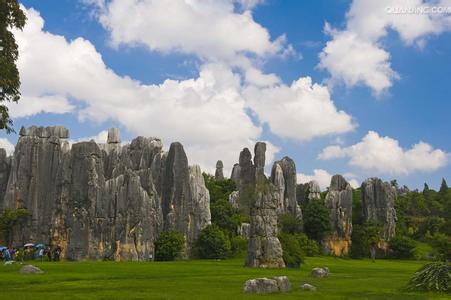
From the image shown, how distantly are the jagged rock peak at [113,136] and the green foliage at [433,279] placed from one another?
97085 millimetres

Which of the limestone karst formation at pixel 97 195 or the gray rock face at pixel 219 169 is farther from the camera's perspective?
the gray rock face at pixel 219 169

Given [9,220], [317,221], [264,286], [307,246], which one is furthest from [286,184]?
[264,286]

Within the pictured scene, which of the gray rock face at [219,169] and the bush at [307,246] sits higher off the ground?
the gray rock face at [219,169]

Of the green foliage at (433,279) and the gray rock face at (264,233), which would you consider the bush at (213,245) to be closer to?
the gray rock face at (264,233)

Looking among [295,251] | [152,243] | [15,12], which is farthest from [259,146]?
[15,12]

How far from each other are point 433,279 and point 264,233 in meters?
33.0

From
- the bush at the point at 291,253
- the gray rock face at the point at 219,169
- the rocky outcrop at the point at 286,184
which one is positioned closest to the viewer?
the bush at the point at 291,253

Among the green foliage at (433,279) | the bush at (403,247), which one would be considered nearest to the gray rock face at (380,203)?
the bush at (403,247)

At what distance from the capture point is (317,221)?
11606cm

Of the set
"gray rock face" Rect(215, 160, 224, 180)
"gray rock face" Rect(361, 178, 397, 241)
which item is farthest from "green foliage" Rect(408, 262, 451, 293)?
"gray rock face" Rect(215, 160, 224, 180)

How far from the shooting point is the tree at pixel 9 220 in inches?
3529

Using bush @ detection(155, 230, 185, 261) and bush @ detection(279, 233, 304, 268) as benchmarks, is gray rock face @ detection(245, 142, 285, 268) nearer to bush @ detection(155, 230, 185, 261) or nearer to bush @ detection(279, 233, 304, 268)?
bush @ detection(279, 233, 304, 268)

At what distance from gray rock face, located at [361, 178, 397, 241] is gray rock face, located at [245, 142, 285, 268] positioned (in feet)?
196

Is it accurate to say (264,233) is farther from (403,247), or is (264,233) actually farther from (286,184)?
(286,184)
